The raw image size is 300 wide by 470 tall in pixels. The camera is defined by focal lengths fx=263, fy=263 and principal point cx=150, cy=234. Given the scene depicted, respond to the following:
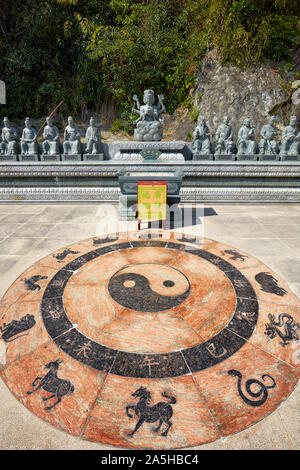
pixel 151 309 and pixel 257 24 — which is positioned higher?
pixel 257 24

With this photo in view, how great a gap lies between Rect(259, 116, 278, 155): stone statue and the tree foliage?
8.69 meters

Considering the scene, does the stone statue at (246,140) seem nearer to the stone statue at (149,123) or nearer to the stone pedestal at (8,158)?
the stone statue at (149,123)

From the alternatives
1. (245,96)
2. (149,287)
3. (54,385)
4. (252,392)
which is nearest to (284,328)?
(252,392)

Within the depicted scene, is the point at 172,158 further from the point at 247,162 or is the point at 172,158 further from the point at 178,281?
the point at 178,281

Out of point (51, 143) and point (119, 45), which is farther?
point (119, 45)

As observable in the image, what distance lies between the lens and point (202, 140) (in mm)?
8500

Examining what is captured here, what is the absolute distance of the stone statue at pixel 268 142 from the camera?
8234mm

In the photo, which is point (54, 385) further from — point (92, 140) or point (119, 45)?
point (119, 45)

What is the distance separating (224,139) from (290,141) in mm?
2037

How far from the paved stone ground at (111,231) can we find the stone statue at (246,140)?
189cm

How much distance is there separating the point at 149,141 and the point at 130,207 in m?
3.25

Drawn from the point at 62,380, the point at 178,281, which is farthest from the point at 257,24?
the point at 62,380

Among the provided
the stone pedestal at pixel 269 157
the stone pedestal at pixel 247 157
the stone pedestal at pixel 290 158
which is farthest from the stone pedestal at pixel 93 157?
the stone pedestal at pixel 290 158

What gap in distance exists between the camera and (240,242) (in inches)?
210
